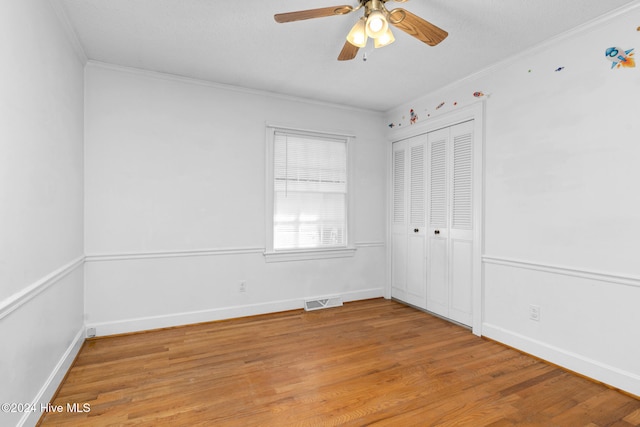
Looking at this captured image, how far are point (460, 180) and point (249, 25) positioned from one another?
258cm

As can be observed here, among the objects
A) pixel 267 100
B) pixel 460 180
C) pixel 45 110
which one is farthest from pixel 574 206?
pixel 45 110

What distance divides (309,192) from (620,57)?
308 cm

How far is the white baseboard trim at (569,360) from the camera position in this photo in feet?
7.39

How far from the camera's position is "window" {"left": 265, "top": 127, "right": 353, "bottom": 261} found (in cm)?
399

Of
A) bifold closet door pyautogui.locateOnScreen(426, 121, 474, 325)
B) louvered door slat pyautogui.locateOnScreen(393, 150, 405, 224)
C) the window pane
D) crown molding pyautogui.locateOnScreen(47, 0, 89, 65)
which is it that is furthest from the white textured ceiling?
the window pane

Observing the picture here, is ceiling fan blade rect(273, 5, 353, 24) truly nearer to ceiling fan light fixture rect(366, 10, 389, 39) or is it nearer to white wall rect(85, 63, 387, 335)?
ceiling fan light fixture rect(366, 10, 389, 39)

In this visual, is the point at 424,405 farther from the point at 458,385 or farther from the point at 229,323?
the point at 229,323

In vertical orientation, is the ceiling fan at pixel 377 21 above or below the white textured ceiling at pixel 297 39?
below

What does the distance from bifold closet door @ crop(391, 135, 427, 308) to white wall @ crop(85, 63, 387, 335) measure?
1.08 meters

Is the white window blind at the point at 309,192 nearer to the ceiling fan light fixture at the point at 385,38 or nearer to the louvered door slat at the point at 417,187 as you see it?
the louvered door slat at the point at 417,187

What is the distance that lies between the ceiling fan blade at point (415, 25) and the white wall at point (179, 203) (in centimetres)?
221

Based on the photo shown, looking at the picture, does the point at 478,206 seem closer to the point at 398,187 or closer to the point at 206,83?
the point at 398,187

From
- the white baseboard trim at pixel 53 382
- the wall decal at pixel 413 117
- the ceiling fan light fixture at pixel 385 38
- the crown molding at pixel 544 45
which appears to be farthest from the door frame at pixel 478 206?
the white baseboard trim at pixel 53 382

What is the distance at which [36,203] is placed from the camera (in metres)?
1.89
